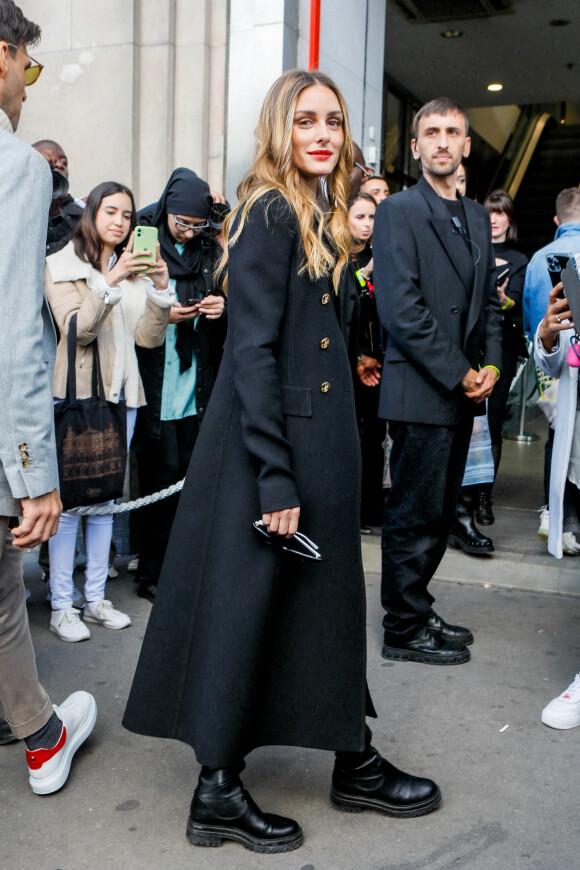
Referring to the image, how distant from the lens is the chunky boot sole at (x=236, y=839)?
261cm

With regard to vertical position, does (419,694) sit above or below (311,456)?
below

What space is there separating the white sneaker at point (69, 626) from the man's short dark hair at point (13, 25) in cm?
258

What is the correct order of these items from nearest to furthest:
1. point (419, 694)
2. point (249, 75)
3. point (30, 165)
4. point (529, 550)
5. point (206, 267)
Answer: point (30, 165)
point (419, 694)
point (206, 267)
point (529, 550)
point (249, 75)

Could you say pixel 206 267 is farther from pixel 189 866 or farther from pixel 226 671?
pixel 189 866

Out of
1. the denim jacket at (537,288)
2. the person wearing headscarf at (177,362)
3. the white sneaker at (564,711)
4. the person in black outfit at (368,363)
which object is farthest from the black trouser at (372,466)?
the white sneaker at (564,711)

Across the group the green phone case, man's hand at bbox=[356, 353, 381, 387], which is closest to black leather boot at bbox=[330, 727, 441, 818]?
the green phone case

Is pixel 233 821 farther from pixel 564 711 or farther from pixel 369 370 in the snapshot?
pixel 369 370

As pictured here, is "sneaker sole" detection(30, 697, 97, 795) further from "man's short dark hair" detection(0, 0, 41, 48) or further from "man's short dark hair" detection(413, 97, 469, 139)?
"man's short dark hair" detection(413, 97, 469, 139)

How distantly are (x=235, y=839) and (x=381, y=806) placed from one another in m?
0.44

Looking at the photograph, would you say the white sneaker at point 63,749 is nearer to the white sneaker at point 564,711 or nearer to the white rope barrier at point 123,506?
the white rope barrier at point 123,506

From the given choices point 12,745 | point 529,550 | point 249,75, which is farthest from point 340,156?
point 249,75

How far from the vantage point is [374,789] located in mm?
2793

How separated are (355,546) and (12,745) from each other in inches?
59.3

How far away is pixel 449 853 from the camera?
2.60m
